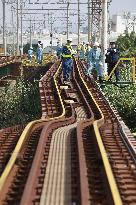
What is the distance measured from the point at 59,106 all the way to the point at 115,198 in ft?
29.1

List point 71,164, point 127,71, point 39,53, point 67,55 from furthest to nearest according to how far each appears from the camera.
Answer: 1. point 39,53
2. point 127,71
3. point 67,55
4. point 71,164

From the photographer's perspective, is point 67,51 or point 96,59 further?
point 96,59

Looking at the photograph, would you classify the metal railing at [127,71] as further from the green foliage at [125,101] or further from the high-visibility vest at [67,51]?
the high-visibility vest at [67,51]

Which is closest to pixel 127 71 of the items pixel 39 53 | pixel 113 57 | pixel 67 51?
pixel 113 57

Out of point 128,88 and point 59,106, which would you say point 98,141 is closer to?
point 59,106

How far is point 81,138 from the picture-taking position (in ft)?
33.8


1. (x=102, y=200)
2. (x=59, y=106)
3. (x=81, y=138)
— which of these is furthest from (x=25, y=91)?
(x=102, y=200)

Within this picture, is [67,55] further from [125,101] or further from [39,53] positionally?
[39,53]

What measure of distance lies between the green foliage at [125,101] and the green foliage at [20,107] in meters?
2.64

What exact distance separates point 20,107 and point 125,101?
20.9ft

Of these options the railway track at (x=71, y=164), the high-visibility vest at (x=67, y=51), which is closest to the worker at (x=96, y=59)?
the high-visibility vest at (x=67, y=51)

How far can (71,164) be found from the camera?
8.59m

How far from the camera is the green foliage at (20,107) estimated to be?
19594 mm

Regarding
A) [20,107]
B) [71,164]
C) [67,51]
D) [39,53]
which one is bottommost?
[20,107]
